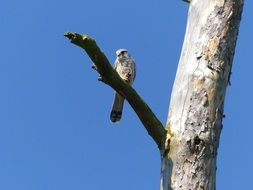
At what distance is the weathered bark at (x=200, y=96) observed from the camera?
4.46 metres

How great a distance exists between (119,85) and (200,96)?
2.12ft

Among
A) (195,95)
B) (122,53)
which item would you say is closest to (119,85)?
(195,95)

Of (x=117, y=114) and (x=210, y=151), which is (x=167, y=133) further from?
(x=117, y=114)

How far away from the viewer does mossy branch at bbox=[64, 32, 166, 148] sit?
4336mm

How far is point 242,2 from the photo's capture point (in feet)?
17.2

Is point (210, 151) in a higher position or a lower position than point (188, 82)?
lower

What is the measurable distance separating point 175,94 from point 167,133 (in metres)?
0.34

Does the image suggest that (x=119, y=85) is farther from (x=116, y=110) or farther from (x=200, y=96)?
(x=116, y=110)

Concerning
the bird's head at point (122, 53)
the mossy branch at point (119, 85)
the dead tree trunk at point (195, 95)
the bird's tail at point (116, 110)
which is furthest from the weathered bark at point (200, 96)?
the bird's head at point (122, 53)

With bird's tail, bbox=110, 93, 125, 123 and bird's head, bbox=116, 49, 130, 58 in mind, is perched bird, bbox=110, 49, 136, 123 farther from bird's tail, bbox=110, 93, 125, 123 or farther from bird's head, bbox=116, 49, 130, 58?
bird's tail, bbox=110, 93, 125, 123

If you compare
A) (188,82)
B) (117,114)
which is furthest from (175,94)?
(117,114)

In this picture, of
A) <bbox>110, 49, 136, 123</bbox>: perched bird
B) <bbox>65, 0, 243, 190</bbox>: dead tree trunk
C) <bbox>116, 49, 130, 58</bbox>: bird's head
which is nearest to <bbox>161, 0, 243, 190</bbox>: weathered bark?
<bbox>65, 0, 243, 190</bbox>: dead tree trunk

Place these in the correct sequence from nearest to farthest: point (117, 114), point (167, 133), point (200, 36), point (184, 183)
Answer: point (184, 183)
point (167, 133)
point (200, 36)
point (117, 114)

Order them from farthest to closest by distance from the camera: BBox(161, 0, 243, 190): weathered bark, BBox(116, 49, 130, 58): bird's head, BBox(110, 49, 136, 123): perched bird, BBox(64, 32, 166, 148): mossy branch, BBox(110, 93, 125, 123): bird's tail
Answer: BBox(116, 49, 130, 58): bird's head → BBox(110, 49, 136, 123): perched bird → BBox(110, 93, 125, 123): bird's tail → BBox(161, 0, 243, 190): weathered bark → BBox(64, 32, 166, 148): mossy branch
